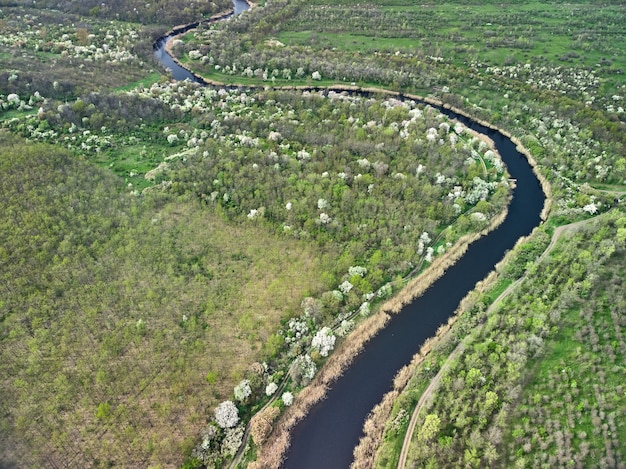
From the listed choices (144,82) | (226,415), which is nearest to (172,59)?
(144,82)

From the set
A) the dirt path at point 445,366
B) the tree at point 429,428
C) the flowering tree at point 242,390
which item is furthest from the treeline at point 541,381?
the flowering tree at point 242,390

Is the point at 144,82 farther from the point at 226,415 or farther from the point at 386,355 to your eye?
the point at 386,355

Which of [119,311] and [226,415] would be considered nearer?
[226,415]

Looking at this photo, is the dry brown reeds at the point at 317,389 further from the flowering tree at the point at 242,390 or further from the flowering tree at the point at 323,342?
the flowering tree at the point at 242,390

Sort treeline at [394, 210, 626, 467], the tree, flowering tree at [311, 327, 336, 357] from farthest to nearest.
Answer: flowering tree at [311, 327, 336, 357] < the tree < treeline at [394, 210, 626, 467]

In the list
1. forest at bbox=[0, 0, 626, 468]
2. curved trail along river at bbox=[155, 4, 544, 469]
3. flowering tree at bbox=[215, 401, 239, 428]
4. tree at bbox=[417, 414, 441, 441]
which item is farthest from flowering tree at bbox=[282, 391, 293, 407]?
tree at bbox=[417, 414, 441, 441]

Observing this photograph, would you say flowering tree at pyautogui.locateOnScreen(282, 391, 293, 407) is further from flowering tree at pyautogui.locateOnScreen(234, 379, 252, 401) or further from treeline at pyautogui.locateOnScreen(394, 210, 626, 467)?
treeline at pyautogui.locateOnScreen(394, 210, 626, 467)

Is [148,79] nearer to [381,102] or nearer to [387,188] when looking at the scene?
[381,102]
